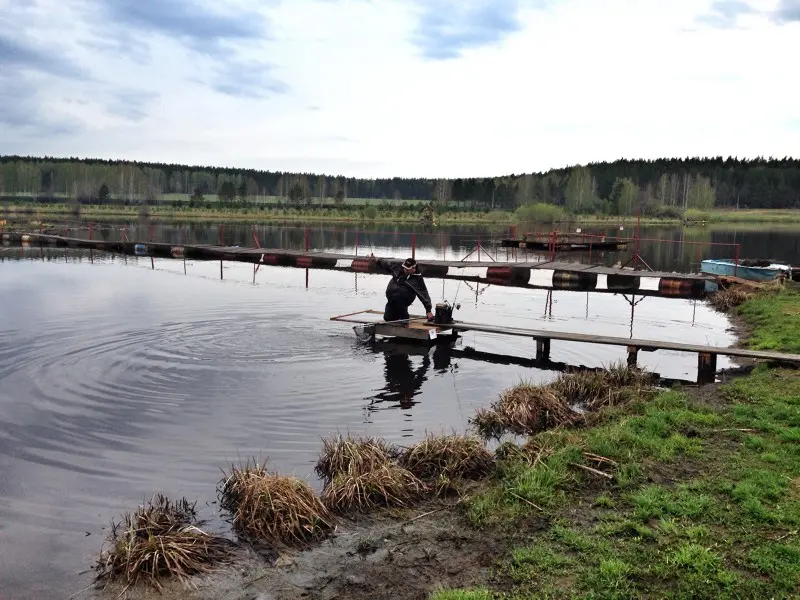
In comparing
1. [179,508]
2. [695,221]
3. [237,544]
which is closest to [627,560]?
[237,544]

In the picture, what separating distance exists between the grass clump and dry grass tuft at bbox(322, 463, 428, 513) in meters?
1.41

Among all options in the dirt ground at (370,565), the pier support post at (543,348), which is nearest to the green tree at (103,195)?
the pier support post at (543,348)

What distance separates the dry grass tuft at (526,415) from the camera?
446 inches

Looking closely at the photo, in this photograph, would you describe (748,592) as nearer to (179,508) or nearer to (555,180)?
(179,508)

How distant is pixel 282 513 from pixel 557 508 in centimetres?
311

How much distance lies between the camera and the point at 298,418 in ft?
39.2

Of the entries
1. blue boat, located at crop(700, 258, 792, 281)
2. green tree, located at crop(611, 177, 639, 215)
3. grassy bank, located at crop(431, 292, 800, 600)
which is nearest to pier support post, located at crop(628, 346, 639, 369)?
grassy bank, located at crop(431, 292, 800, 600)

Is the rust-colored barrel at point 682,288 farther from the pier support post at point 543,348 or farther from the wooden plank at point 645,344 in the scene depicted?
the pier support post at point 543,348

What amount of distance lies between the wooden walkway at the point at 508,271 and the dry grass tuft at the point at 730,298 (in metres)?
2.68

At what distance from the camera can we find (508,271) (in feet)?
121

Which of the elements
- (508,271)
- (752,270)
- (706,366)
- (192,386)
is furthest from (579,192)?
(192,386)

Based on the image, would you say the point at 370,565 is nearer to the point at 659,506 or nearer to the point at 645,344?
the point at 659,506

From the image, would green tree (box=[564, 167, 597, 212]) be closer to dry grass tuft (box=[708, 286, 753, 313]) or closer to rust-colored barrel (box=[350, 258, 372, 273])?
rust-colored barrel (box=[350, 258, 372, 273])

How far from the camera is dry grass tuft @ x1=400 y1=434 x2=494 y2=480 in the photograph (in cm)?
913
